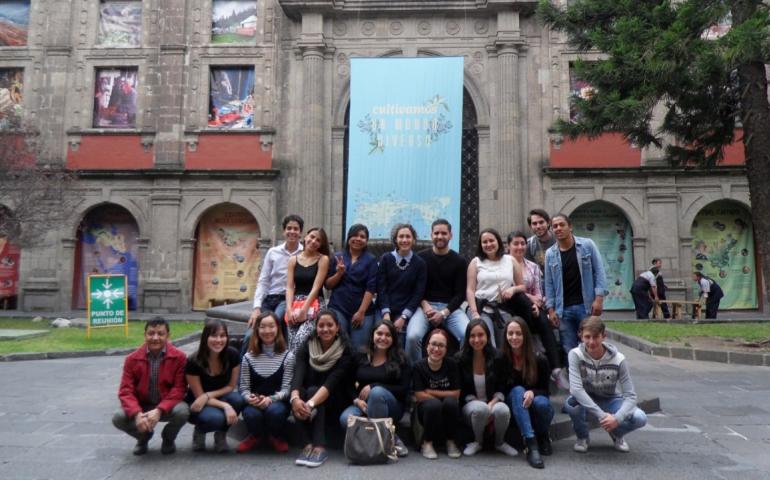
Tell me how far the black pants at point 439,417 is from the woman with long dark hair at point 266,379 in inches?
47.4

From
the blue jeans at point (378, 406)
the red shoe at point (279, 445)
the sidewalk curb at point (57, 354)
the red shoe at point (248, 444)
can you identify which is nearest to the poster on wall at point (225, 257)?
the sidewalk curb at point (57, 354)

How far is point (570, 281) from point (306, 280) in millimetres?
2867

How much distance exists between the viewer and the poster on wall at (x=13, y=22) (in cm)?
2053

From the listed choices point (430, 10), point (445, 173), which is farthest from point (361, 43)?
point (445, 173)

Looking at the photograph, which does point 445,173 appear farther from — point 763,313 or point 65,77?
point 65,77

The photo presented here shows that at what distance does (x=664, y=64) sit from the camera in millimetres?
10062

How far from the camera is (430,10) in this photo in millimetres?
19516

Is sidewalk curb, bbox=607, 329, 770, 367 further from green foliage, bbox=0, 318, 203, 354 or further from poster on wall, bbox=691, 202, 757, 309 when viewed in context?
poster on wall, bbox=691, 202, 757, 309

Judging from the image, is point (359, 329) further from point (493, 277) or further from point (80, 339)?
point (80, 339)

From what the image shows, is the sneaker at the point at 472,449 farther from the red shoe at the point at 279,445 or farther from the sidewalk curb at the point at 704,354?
the sidewalk curb at the point at 704,354

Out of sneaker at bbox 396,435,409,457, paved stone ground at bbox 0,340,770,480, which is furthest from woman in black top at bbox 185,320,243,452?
sneaker at bbox 396,435,409,457

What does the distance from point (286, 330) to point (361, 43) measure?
1590 cm

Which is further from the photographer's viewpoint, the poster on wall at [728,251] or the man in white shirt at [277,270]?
the poster on wall at [728,251]

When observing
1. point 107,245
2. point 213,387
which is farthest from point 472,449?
point 107,245
